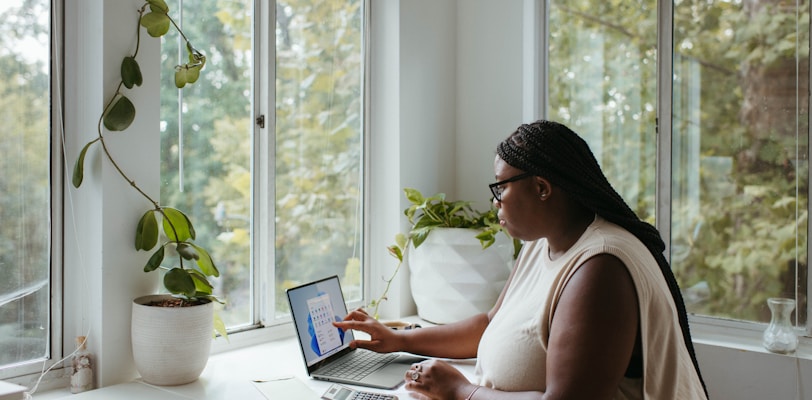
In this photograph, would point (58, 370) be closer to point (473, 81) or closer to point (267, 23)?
point (267, 23)

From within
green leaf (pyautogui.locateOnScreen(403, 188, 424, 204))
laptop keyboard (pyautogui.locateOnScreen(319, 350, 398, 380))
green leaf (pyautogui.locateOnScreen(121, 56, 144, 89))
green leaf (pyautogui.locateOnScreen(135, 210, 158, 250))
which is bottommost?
laptop keyboard (pyautogui.locateOnScreen(319, 350, 398, 380))

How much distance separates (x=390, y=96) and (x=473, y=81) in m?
0.40

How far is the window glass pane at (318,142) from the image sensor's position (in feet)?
7.43

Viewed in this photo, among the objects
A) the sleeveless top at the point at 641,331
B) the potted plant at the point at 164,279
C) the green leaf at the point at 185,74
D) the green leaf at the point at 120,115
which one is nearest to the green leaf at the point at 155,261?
the potted plant at the point at 164,279

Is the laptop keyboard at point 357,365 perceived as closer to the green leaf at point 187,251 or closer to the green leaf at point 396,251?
the green leaf at point 187,251

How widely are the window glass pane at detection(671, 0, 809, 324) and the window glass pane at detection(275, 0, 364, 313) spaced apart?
44.7 inches

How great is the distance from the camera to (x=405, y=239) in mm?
2523

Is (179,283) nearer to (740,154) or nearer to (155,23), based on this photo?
(155,23)

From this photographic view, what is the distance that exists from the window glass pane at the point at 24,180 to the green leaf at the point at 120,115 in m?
0.18

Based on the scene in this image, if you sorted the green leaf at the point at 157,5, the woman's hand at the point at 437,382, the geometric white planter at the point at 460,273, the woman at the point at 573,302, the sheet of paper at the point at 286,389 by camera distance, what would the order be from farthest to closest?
the geometric white planter at the point at 460,273 < the green leaf at the point at 157,5 < the sheet of paper at the point at 286,389 < the woman's hand at the point at 437,382 < the woman at the point at 573,302

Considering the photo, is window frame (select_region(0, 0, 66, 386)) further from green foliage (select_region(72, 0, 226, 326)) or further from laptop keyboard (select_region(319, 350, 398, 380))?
laptop keyboard (select_region(319, 350, 398, 380))

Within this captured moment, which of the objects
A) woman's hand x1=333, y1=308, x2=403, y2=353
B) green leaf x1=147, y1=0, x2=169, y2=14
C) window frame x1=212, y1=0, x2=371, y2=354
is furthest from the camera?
window frame x1=212, y1=0, x2=371, y2=354

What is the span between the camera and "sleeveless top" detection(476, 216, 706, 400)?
1252mm

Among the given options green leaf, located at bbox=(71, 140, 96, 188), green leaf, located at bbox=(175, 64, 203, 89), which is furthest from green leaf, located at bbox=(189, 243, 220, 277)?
green leaf, located at bbox=(175, 64, 203, 89)
